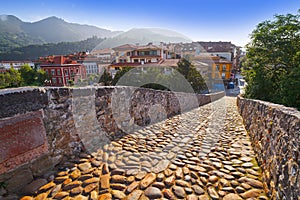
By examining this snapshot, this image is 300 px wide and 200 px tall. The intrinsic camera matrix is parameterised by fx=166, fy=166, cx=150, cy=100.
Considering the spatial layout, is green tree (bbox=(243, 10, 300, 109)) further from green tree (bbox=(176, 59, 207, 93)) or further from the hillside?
the hillside

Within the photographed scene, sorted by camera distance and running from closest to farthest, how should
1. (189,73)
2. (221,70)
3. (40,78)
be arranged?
(189,73), (40,78), (221,70)

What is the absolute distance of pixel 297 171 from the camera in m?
1.35

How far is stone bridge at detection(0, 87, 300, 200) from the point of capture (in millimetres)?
1894

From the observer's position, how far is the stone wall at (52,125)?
197cm

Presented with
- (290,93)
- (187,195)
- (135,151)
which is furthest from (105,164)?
(290,93)

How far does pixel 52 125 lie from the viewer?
2.45 meters

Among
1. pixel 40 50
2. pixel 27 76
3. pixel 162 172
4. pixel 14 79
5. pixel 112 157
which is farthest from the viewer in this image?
pixel 40 50

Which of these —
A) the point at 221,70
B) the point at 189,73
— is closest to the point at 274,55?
the point at 189,73

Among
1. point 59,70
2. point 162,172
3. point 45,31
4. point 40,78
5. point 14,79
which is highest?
point 45,31

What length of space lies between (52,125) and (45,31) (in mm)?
161216

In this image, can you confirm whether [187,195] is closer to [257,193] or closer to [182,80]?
[257,193]

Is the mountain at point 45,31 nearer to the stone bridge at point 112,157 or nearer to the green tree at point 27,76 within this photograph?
the green tree at point 27,76

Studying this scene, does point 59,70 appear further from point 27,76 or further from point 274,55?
point 274,55

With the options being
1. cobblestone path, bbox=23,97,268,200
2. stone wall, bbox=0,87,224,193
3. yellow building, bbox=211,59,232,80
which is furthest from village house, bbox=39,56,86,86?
cobblestone path, bbox=23,97,268,200
